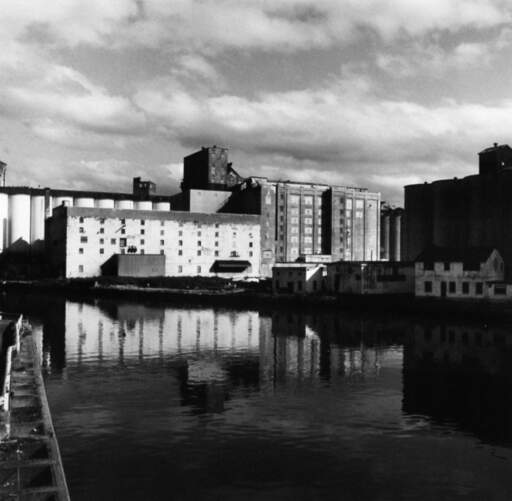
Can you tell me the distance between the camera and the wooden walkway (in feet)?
37.8

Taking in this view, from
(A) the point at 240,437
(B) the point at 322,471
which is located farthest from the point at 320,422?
(B) the point at 322,471

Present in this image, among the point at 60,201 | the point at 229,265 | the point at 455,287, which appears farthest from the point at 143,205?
the point at 455,287

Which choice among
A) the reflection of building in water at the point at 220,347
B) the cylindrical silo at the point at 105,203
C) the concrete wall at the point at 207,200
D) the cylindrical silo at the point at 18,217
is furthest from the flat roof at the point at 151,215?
the reflection of building in water at the point at 220,347

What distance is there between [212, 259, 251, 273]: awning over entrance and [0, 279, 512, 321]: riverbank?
10.5m

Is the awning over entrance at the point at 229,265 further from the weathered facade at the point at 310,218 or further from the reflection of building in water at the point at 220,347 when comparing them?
the reflection of building in water at the point at 220,347

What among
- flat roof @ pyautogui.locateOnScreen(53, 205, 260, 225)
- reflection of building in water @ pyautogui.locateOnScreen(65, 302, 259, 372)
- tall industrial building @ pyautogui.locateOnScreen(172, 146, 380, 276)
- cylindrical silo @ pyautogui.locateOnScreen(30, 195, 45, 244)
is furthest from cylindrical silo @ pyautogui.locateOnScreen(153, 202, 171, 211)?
reflection of building in water @ pyautogui.locateOnScreen(65, 302, 259, 372)

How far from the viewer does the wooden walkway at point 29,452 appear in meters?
11.5

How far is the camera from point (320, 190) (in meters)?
119

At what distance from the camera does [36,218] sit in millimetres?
113938

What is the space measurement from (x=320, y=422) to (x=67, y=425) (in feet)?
28.0

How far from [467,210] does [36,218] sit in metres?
78.5

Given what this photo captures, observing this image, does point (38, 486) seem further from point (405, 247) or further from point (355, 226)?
point (355, 226)

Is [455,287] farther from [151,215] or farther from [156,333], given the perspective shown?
[151,215]

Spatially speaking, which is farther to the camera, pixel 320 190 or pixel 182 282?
pixel 320 190
